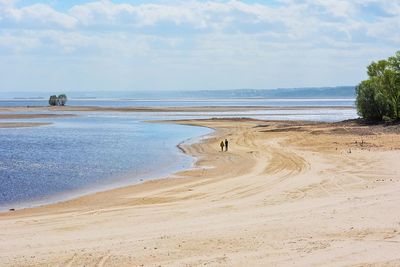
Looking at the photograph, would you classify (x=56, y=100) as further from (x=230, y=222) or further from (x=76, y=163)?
(x=230, y=222)

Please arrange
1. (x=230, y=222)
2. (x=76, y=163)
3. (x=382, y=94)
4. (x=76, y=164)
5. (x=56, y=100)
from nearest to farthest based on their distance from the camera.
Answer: (x=230, y=222) → (x=76, y=164) → (x=76, y=163) → (x=382, y=94) → (x=56, y=100)

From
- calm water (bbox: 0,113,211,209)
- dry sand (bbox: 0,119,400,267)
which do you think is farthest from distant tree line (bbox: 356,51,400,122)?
dry sand (bbox: 0,119,400,267)

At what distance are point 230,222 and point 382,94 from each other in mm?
54102

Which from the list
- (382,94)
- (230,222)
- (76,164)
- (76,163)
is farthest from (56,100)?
(230,222)

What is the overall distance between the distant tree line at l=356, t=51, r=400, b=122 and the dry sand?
33751 millimetres

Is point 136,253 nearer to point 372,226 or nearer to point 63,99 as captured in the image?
point 372,226

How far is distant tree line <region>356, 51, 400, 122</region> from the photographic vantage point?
67625mm

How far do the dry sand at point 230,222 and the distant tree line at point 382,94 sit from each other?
33.8 m

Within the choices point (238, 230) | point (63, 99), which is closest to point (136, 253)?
point (238, 230)

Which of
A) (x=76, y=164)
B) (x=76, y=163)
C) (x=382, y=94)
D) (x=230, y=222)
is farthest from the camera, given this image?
(x=382, y=94)

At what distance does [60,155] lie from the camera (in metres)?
46.2

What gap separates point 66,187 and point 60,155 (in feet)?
52.1

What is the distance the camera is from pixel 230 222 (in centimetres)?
1880

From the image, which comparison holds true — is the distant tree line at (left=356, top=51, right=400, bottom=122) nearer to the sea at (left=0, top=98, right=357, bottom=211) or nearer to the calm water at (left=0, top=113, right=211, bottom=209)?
the sea at (left=0, top=98, right=357, bottom=211)
